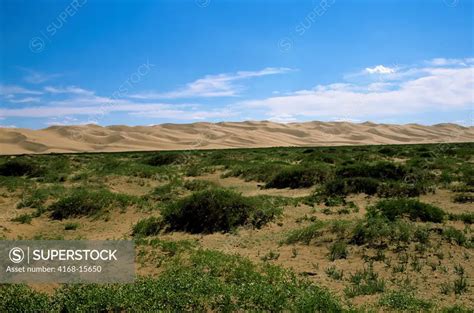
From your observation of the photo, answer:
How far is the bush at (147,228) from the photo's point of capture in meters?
12.1

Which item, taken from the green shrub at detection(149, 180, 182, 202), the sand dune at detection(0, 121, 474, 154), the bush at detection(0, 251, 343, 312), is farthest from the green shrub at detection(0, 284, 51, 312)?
the sand dune at detection(0, 121, 474, 154)

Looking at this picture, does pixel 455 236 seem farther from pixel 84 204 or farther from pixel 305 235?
pixel 84 204

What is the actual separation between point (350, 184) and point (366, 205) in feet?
8.71

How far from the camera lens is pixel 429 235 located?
387 inches

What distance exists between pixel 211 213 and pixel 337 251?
188 inches

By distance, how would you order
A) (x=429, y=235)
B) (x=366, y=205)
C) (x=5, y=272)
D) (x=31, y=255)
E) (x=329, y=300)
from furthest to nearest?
(x=366, y=205), (x=429, y=235), (x=31, y=255), (x=5, y=272), (x=329, y=300)

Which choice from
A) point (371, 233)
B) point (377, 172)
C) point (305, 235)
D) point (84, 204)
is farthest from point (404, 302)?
point (377, 172)

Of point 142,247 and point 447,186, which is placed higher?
point 447,186

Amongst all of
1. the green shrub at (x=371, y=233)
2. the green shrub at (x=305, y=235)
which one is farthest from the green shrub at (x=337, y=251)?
the green shrub at (x=305, y=235)

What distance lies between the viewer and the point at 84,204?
14.9m

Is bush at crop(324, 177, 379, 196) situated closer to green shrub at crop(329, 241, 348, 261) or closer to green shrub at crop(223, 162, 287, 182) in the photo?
green shrub at crop(223, 162, 287, 182)

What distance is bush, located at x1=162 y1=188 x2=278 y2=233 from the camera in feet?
40.8

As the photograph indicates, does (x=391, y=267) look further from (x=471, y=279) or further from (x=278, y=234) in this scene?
(x=278, y=234)

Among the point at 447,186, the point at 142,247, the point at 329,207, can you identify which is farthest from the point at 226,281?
the point at 447,186
